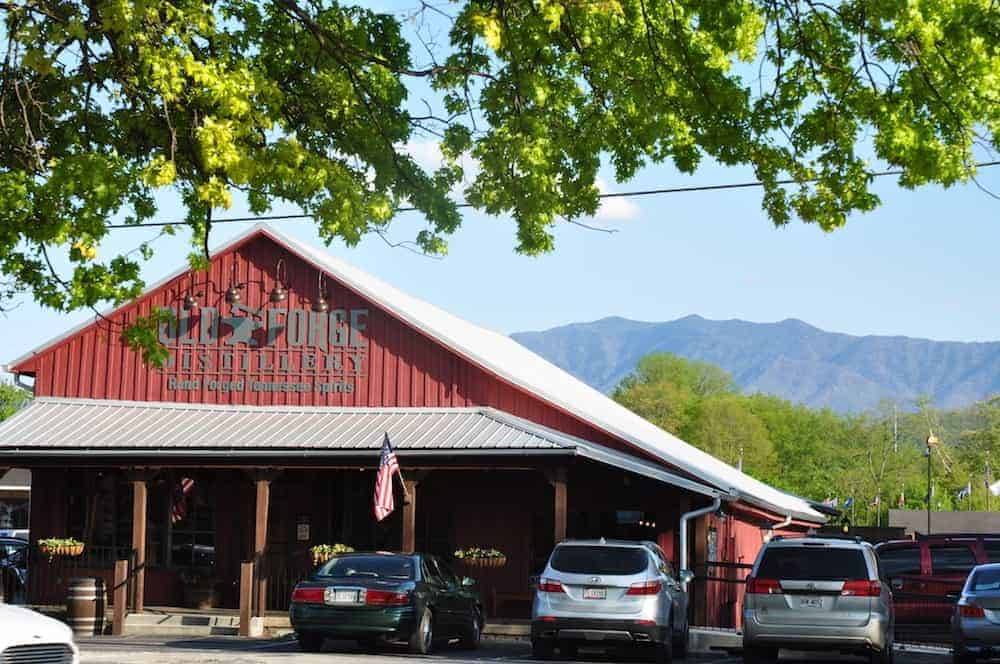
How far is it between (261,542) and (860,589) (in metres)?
11.5

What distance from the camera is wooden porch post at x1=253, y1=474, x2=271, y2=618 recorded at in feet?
89.5

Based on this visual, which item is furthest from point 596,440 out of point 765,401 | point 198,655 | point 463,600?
point 765,401

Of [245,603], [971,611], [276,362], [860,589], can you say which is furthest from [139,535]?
[971,611]

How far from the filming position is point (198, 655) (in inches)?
805

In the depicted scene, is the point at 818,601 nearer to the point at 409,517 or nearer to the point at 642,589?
the point at 642,589

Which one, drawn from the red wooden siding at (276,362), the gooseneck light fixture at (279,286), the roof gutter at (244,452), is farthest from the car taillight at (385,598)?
the gooseneck light fixture at (279,286)

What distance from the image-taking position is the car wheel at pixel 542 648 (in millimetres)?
21562

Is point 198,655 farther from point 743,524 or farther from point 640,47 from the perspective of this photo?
point 743,524

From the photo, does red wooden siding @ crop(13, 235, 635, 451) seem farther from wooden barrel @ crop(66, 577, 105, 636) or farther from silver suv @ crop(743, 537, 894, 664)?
silver suv @ crop(743, 537, 894, 664)

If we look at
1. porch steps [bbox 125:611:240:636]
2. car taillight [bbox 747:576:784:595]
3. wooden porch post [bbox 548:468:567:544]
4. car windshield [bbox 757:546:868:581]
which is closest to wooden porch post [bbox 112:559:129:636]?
porch steps [bbox 125:611:240:636]

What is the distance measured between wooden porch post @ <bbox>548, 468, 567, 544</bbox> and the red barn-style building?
8.73ft

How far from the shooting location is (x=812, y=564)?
67.3 ft

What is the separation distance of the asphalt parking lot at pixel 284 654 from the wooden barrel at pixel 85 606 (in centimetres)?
127

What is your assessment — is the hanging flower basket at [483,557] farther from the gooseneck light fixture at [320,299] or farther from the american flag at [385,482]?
the gooseneck light fixture at [320,299]
